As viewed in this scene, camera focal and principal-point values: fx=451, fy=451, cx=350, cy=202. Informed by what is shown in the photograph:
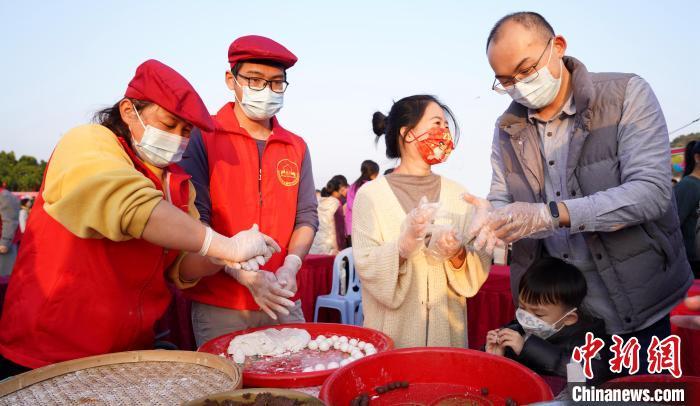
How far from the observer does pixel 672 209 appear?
79.0 inches

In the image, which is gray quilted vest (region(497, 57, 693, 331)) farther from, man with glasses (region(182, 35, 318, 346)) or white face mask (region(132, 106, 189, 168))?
white face mask (region(132, 106, 189, 168))

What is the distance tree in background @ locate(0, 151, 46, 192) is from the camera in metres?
30.3

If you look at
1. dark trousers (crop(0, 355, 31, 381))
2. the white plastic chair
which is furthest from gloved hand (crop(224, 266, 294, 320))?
the white plastic chair

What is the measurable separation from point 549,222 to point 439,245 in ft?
1.61

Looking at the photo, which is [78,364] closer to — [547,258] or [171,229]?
[171,229]

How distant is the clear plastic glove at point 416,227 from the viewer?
194 cm

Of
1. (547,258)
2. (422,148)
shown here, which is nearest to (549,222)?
(547,258)

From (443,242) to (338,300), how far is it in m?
3.06

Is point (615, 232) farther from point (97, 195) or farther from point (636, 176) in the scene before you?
point (97, 195)

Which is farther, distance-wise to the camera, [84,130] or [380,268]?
[380,268]

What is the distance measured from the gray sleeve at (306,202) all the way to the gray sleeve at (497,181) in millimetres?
955

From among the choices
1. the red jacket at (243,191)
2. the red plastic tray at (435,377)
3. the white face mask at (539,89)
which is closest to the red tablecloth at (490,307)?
the white face mask at (539,89)

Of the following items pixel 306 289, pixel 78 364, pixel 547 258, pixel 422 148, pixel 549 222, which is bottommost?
pixel 306 289

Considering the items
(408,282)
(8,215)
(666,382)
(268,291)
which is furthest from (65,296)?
(8,215)
